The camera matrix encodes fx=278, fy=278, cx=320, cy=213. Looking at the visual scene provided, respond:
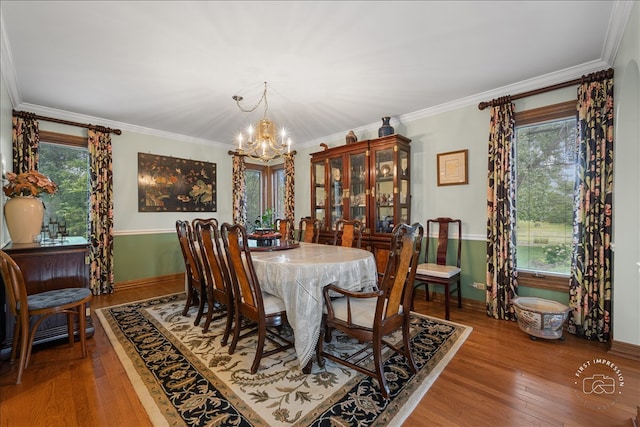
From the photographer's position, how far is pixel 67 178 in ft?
13.1

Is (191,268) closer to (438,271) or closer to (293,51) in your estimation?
Result: (293,51)

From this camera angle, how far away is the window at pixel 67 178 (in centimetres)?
383

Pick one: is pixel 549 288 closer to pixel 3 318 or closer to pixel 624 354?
pixel 624 354

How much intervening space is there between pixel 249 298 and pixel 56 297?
1606 mm

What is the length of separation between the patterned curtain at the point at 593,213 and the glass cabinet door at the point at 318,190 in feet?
10.2

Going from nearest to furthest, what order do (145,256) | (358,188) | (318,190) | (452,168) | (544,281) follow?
(544,281), (452,168), (358,188), (145,256), (318,190)

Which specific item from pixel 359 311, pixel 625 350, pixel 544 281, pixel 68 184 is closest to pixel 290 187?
pixel 68 184

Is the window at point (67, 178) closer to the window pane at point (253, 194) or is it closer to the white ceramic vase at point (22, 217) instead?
the white ceramic vase at point (22, 217)

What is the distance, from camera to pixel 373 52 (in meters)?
2.42

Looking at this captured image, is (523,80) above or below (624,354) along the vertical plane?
above

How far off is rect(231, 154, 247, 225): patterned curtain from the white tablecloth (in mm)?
3456

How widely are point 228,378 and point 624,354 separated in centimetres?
313

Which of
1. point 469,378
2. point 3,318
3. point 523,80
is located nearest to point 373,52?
point 523,80

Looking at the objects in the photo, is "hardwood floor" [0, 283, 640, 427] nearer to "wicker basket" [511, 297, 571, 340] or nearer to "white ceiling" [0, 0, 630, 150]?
"wicker basket" [511, 297, 571, 340]
